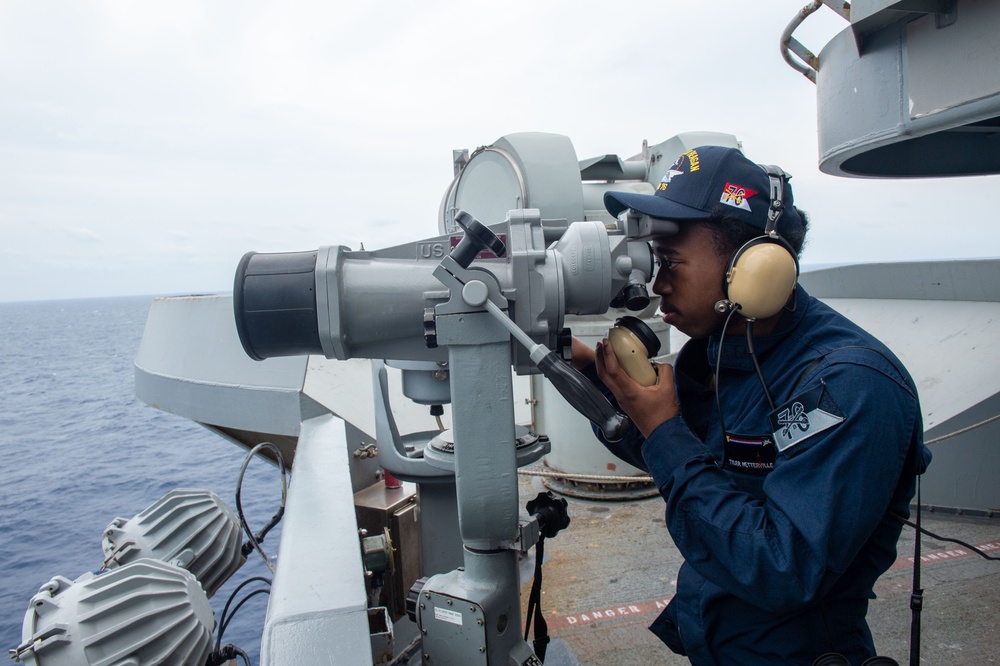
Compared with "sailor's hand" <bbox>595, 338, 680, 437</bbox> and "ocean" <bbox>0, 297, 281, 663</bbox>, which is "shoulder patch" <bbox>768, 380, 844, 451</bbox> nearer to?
"sailor's hand" <bbox>595, 338, 680, 437</bbox>

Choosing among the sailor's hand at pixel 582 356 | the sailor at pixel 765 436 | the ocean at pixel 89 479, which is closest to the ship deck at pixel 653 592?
the sailor at pixel 765 436

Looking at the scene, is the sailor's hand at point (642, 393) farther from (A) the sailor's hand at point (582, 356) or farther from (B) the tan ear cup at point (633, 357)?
(A) the sailor's hand at point (582, 356)

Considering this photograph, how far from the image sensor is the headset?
1.17 m

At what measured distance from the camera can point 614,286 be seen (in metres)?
1.30

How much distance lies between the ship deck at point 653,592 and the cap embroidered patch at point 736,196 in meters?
2.07

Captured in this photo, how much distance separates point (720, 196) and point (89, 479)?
54.2 ft

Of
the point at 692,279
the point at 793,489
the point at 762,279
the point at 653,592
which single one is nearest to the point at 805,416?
the point at 793,489

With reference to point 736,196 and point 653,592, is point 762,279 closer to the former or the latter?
point 736,196

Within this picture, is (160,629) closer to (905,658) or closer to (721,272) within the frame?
(721,272)

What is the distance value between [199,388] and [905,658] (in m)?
4.24

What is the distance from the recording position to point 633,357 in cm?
128

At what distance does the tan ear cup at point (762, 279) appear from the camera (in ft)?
3.84

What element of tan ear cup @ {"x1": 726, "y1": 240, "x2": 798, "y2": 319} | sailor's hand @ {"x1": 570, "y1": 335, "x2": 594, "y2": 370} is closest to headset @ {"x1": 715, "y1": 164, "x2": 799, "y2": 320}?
tan ear cup @ {"x1": 726, "y1": 240, "x2": 798, "y2": 319}

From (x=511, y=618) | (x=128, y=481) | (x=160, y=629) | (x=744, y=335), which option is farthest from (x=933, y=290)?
(x=128, y=481)
